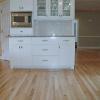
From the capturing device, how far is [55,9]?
6.63 meters

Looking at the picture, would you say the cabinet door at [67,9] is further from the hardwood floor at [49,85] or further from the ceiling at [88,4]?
the ceiling at [88,4]

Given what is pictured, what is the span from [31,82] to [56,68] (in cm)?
171

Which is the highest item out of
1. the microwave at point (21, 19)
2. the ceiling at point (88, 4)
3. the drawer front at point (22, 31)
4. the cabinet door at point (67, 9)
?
the ceiling at point (88, 4)

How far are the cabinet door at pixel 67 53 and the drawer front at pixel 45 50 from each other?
0.18 meters

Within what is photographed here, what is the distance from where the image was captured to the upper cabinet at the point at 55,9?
660 cm

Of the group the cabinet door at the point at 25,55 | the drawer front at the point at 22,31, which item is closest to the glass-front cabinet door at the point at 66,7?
the drawer front at the point at 22,31

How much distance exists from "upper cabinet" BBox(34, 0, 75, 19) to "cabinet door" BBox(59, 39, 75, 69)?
0.86 m

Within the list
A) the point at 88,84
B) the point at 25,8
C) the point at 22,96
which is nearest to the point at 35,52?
the point at 25,8

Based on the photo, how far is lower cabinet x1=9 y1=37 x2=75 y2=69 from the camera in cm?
620

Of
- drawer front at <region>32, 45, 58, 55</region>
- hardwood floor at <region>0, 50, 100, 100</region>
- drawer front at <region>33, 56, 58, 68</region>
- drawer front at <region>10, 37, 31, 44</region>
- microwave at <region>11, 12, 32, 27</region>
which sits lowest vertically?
hardwood floor at <region>0, 50, 100, 100</region>

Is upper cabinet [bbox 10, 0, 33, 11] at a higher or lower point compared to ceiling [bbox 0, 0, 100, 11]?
lower

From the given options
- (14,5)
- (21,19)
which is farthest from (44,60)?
(14,5)

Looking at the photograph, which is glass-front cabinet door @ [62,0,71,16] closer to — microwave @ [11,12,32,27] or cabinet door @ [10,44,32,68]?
microwave @ [11,12,32,27]

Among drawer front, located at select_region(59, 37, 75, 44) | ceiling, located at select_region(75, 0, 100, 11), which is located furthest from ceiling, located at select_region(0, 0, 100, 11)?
drawer front, located at select_region(59, 37, 75, 44)
